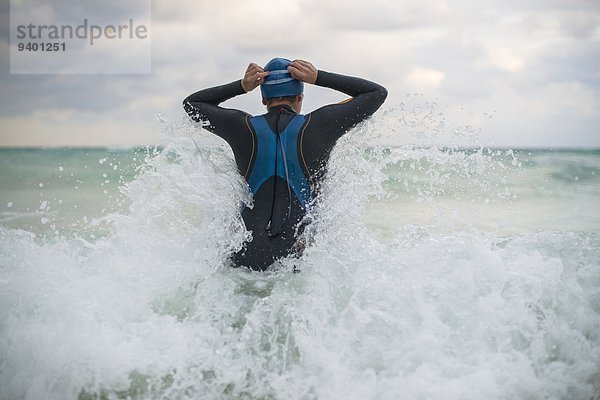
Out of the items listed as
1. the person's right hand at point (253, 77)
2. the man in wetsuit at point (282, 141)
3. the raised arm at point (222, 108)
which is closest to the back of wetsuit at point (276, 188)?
the man in wetsuit at point (282, 141)

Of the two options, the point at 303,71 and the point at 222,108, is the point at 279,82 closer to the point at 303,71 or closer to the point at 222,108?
the point at 303,71

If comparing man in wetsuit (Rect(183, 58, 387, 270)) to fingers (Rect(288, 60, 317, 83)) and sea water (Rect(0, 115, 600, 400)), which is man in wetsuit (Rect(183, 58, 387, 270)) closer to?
fingers (Rect(288, 60, 317, 83))

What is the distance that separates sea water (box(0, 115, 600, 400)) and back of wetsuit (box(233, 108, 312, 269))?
0.32 feet

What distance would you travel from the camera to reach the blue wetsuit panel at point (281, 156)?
3809mm

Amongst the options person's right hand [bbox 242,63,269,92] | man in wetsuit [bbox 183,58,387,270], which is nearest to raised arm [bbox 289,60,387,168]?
man in wetsuit [bbox 183,58,387,270]

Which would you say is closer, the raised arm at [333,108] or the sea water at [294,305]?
the sea water at [294,305]

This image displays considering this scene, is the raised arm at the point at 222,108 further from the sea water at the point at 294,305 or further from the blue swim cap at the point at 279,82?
the sea water at the point at 294,305

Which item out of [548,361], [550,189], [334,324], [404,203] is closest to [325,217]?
[334,324]

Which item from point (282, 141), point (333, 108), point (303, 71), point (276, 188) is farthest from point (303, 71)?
point (276, 188)

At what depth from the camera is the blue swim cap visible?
13.0 feet

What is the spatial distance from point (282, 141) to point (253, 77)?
486 millimetres

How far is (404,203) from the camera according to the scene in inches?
369

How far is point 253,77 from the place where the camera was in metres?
3.96

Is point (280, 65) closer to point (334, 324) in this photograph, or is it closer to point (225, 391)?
point (334, 324)
